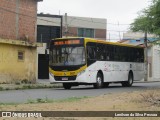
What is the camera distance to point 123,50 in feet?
103

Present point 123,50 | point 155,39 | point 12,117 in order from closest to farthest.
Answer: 1. point 12,117
2. point 155,39
3. point 123,50

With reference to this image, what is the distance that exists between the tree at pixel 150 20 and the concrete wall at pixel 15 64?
31.4ft

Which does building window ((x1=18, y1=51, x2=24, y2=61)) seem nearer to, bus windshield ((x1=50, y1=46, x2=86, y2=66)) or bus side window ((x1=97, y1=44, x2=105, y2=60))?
bus windshield ((x1=50, y1=46, x2=86, y2=66))

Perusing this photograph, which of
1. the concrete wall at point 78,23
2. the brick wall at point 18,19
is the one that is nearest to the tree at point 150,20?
the brick wall at point 18,19

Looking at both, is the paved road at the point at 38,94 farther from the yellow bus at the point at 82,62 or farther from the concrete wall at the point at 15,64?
the concrete wall at the point at 15,64

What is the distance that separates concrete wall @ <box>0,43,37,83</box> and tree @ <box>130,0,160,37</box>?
957 centimetres

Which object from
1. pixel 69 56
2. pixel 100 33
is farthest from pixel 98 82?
pixel 100 33

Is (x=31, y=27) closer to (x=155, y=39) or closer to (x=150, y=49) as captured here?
(x=155, y=39)

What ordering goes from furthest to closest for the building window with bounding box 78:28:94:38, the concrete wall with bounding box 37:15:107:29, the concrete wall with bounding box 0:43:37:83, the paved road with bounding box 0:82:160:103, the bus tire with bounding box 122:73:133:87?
the building window with bounding box 78:28:94:38
the concrete wall with bounding box 37:15:107:29
the bus tire with bounding box 122:73:133:87
the concrete wall with bounding box 0:43:37:83
the paved road with bounding box 0:82:160:103

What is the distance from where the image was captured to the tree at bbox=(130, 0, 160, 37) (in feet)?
90.0

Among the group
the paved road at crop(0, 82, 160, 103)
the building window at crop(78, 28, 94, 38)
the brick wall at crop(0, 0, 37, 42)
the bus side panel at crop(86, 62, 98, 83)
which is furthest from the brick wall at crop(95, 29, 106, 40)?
the paved road at crop(0, 82, 160, 103)

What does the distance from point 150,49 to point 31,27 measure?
3132 centimetres

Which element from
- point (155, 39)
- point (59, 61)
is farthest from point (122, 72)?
point (59, 61)

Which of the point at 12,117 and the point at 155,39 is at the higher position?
the point at 155,39
